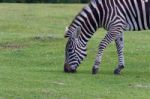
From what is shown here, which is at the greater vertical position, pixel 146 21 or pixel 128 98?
pixel 146 21

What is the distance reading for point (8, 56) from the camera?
23.9m

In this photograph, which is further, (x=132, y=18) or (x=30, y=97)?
(x=132, y=18)

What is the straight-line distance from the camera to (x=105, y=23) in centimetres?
1972

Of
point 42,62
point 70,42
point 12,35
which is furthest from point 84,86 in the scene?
point 12,35

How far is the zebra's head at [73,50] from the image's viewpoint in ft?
65.2

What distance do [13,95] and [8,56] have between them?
30.5 feet

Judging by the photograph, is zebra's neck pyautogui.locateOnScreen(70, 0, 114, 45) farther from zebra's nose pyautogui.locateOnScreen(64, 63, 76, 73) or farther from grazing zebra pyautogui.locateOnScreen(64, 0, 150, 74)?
zebra's nose pyautogui.locateOnScreen(64, 63, 76, 73)

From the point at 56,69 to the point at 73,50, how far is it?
147 cm

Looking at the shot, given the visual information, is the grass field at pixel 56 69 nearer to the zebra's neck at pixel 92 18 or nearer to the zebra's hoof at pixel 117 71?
the zebra's hoof at pixel 117 71

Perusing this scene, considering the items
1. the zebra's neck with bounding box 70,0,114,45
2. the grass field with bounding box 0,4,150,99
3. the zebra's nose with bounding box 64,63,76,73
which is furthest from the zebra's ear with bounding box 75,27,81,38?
the grass field with bounding box 0,4,150,99

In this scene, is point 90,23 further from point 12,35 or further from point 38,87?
point 12,35

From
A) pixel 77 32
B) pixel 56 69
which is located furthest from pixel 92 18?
pixel 56 69

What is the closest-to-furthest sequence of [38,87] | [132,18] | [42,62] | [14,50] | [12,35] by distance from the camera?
[38,87], [132,18], [42,62], [14,50], [12,35]

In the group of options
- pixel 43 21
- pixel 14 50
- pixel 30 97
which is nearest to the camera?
pixel 30 97
